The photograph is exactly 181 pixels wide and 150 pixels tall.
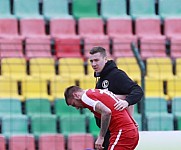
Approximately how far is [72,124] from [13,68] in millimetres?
1239

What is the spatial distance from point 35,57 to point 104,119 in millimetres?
4945

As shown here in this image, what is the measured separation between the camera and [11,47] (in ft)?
43.2

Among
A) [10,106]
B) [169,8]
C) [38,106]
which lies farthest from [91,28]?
[10,106]

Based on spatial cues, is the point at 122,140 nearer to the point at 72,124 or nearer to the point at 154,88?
the point at 72,124

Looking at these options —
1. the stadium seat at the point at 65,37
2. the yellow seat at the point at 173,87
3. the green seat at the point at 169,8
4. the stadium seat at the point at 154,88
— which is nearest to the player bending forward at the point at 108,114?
the stadium seat at the point at 154,88

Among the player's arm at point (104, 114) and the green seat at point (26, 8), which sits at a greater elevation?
the green seat at point (26, 8)

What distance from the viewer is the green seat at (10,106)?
12.1 meters

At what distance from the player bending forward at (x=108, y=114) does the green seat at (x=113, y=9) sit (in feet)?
19.7

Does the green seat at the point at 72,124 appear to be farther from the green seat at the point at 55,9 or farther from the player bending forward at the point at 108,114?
the player bending forward at the point at 108,114

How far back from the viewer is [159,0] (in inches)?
569

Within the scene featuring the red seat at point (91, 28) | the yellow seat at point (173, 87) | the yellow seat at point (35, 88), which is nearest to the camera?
the yellow seat at point (35, 88)

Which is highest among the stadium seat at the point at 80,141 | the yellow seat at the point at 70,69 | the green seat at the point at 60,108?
the yellow seat at the point at 70,69

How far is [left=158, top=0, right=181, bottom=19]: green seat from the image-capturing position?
14438mm

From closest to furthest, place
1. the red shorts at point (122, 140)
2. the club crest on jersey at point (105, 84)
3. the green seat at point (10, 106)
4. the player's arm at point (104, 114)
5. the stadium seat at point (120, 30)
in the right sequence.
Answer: the player's arm at point (104, 114)
the red shorts at point (122, 140)
the club crest on jersey at point (105, 84)
the green seat at point (10, 106)
the stadium seat at point (120, 30)
